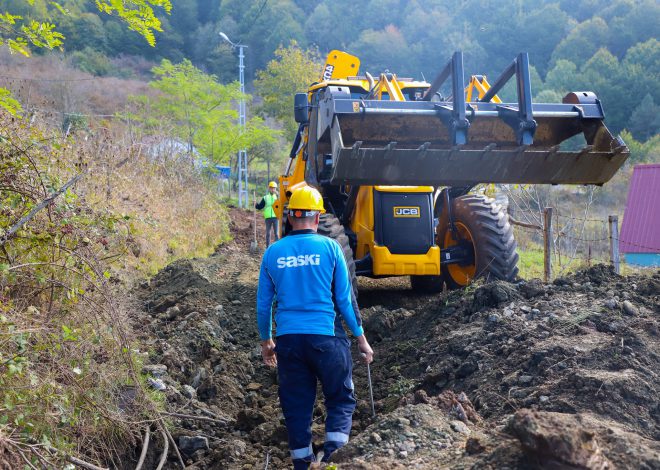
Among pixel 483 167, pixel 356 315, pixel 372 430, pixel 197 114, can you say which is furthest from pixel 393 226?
pixel 197 114

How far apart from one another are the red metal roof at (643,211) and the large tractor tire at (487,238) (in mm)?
18279

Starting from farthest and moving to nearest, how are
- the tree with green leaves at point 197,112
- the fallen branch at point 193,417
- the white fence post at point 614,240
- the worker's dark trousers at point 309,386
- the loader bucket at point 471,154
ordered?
the tree with green leaves at point 197,112
the white fence post at point 614,240
the loader bucket at point 471,154
the fallen branch at point 193,417
the worker's dark trousers at point 309,386

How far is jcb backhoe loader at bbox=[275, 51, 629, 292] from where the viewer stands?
7.48 metres

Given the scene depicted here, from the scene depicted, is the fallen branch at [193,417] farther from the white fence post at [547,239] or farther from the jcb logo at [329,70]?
the jcb logo at [329,70]

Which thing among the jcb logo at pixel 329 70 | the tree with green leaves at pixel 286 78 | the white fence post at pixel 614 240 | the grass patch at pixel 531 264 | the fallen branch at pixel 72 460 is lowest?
the grass patch at pixel 531 264

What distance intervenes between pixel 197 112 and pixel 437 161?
826 inches

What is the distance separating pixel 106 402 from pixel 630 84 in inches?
2379

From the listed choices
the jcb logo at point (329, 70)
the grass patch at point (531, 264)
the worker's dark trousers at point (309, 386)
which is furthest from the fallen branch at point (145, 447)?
the grass patch at point (531, 264)

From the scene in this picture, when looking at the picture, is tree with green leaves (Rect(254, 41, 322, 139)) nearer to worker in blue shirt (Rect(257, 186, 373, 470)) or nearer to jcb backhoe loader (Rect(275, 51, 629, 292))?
jcb backhoe loader (Rect(275, 51, 629, 292))

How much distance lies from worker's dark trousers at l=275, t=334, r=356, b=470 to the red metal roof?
76.5 ft

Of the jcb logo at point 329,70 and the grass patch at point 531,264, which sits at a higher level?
the jcb logo at point 329,70

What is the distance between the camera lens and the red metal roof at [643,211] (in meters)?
26.2

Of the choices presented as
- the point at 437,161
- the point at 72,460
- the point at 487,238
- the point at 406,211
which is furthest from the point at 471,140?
the point at 72,460

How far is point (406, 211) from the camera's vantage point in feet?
30.6
